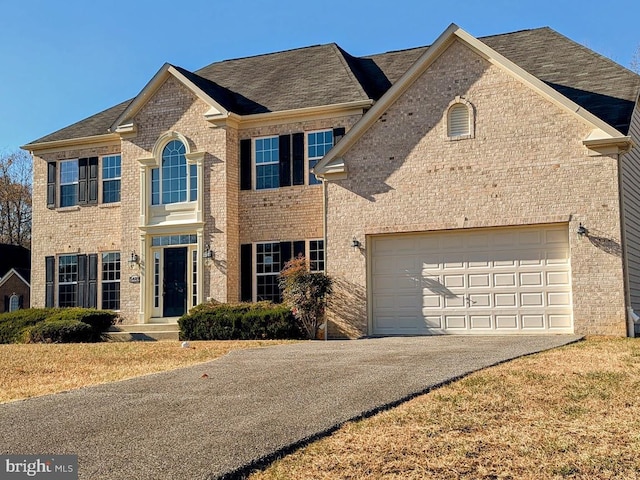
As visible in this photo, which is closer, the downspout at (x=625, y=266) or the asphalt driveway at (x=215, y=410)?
the asphalt driveway at (x=215, y=410)

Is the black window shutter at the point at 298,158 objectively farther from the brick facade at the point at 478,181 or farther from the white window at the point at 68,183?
the white window at the point at 68,183

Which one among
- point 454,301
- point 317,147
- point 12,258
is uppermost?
point 317,147

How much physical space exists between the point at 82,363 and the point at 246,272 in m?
9.04

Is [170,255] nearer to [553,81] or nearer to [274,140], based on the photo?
[274,140]

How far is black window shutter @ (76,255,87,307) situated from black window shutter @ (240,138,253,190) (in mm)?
6023

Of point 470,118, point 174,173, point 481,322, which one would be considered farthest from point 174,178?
point 481,322

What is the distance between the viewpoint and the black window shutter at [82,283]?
955 inches

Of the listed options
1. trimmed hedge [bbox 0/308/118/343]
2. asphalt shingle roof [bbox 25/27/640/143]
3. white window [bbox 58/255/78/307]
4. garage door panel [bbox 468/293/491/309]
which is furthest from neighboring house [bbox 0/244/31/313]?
garage door panel [bbox 468/293/491/309]

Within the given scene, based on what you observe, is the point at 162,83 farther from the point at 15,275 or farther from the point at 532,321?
the point at 15,275

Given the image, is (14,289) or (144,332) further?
(14,289)

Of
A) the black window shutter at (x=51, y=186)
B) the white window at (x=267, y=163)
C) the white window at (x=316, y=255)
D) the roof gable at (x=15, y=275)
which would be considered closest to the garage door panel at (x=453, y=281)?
the white window at (x=316, y=255)

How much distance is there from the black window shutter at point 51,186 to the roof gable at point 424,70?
10241mm

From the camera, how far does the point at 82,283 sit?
2436 centimetres

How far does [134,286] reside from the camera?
23.1 meters
